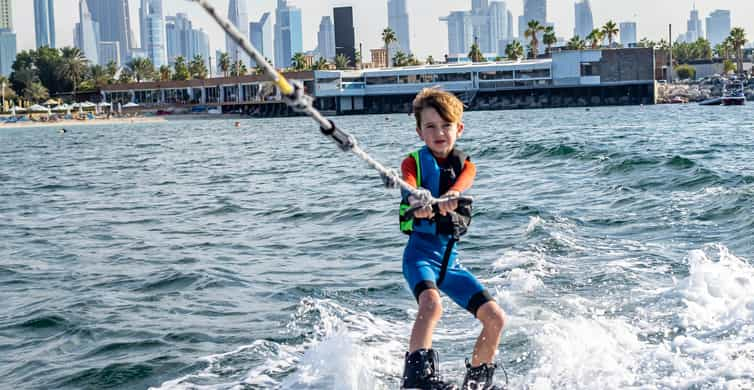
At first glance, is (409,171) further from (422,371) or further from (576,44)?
(576,44)

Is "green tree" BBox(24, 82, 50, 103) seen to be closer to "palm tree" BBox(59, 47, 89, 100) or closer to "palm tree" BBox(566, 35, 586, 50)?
"palm tree" BBox(59, 47, 89, 100)

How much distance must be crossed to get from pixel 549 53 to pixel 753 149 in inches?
4532

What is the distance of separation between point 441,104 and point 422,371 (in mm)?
1516

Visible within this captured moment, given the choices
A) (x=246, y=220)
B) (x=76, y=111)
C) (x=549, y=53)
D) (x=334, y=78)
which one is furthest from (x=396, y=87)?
(x=246, y=220)

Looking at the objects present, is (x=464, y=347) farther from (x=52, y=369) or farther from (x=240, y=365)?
(x=52, y=369)

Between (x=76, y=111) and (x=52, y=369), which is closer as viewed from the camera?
(x=52, y=369)

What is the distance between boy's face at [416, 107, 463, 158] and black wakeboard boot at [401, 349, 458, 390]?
121 centimetres

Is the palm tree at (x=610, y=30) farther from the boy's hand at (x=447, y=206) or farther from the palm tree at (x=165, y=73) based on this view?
the boy's hand at (x=447, y=206)

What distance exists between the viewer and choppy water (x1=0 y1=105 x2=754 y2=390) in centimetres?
668

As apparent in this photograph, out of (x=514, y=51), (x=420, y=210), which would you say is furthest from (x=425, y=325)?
(x=514, y=51)

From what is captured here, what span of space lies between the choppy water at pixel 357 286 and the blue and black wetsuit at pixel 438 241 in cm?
111

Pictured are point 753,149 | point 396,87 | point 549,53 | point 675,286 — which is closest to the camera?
point 675,286

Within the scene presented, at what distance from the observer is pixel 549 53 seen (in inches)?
5512

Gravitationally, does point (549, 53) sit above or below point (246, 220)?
above
